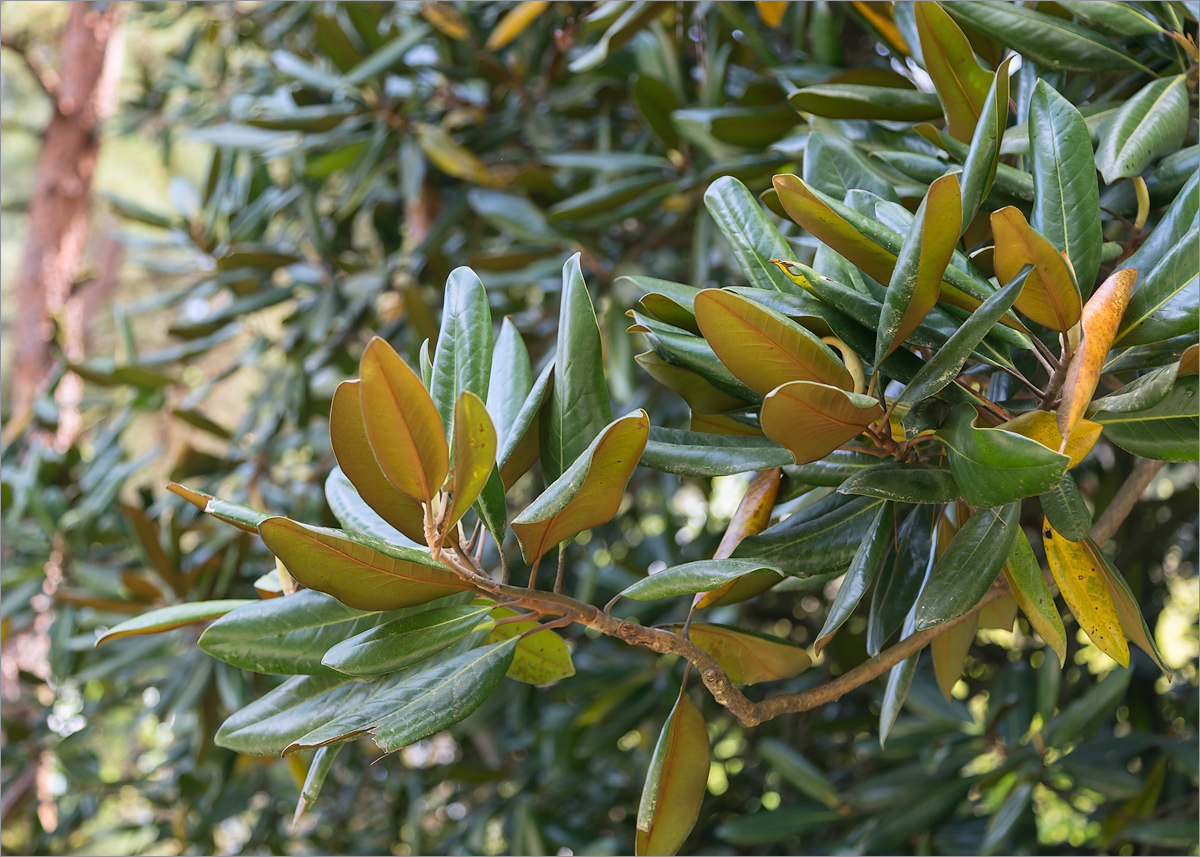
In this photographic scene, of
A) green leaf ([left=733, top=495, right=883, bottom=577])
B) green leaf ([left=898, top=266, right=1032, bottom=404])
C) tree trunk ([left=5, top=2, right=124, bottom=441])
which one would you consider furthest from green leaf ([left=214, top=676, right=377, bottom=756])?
tree trunk ([left=5, top=2, right=124, bottom=441])

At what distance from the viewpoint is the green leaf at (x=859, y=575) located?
0.47 meters

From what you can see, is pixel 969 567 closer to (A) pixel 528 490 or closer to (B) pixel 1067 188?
(B) pixel 1067 188

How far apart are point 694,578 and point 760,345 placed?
12 cm

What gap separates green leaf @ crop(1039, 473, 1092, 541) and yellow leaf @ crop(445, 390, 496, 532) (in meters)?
0.30

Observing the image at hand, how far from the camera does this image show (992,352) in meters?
0.48

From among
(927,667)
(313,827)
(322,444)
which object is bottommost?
(313,827)

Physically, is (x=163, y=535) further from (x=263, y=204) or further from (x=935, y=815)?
→ (x=935, y=815)

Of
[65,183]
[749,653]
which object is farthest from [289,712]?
[65,183]

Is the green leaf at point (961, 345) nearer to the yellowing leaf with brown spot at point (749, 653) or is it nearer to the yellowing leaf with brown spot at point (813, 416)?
the yellowing leaf with brown spot at point (813, 416)

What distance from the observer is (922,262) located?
406mm

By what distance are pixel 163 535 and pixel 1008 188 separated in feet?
4.42

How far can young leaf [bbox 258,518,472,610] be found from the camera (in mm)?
404

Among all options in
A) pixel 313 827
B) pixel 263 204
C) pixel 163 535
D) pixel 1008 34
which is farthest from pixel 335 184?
pixel 1008 34

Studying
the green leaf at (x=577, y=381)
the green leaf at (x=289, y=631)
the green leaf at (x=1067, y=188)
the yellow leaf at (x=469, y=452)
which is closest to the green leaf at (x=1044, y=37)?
the green leaf at (x=1067, y=188)
